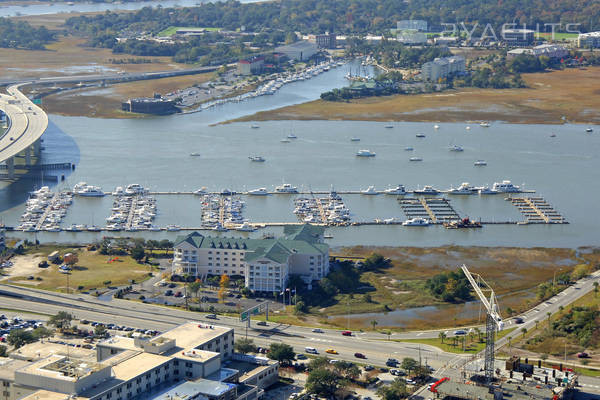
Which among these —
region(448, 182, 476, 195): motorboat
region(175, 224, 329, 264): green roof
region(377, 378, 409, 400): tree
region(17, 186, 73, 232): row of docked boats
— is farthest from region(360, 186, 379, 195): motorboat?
region(377, 378, 409, 400): tree

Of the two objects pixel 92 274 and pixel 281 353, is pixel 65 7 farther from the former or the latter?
pixel 281 353

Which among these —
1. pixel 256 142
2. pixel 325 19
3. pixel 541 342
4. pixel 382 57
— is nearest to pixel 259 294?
pixel 541 342

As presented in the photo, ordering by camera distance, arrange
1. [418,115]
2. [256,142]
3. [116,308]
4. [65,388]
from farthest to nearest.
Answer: [418,115], [256,142], [116,308], [65,388]

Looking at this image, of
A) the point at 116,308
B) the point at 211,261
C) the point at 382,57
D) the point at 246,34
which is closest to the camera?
the point at 116,308

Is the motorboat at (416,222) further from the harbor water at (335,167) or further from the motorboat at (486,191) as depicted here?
the motorboat at (486,191)

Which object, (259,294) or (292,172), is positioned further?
(292,172)

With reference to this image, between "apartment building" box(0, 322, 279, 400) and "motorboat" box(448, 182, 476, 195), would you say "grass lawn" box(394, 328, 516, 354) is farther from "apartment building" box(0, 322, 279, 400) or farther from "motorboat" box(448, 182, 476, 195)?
"motorboat" box(448, 182, 476, 195)

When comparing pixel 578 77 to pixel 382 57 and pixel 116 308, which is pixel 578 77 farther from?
pixel 116 308
